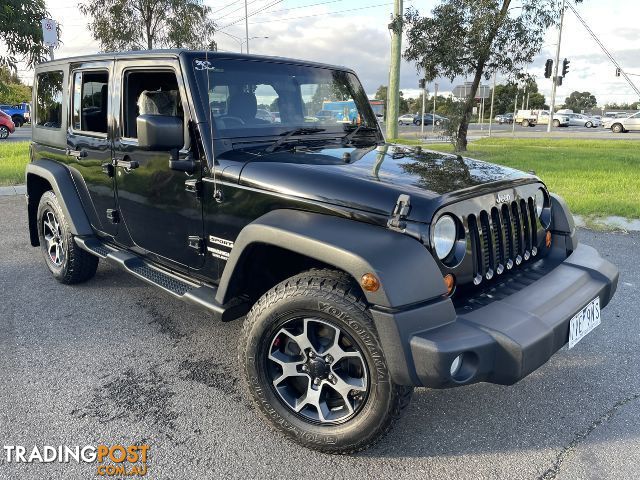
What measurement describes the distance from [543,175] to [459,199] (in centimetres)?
854

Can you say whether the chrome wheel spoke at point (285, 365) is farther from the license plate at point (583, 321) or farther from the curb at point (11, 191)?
the curb at point (11, 191)

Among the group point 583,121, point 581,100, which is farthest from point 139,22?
point 581,100

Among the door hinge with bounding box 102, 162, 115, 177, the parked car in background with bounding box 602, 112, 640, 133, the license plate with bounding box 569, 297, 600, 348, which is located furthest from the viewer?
the parked car in background with bounding box 602, 112, 640, 133

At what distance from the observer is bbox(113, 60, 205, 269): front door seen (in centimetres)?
317

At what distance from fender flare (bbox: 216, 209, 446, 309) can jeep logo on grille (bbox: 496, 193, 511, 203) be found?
0.72m

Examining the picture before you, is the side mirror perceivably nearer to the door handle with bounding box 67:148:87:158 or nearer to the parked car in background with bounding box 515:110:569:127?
the door handle with bounding box 67:148:87:158

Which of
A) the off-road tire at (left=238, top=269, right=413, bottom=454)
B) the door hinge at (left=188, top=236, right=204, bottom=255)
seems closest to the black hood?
the off-road tire at (left=238, top=269, right=413, bottom=454)

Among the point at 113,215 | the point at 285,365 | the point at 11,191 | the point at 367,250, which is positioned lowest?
the point at 285,365

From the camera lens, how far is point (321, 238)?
2.36 meters

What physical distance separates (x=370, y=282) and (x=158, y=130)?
1486 mm

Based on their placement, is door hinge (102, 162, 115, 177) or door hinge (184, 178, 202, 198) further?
door hinge (102, 162, 115, 177)

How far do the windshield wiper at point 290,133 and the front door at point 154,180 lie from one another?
474mm

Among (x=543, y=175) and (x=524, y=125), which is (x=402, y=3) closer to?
(x=543, y=175)

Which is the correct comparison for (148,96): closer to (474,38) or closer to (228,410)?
(228,410)
